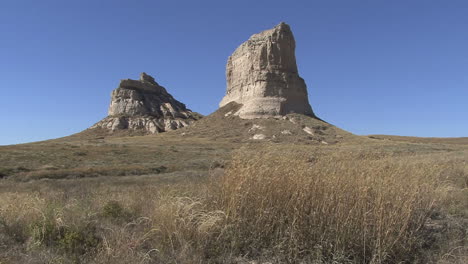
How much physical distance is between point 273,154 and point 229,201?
1.13 m

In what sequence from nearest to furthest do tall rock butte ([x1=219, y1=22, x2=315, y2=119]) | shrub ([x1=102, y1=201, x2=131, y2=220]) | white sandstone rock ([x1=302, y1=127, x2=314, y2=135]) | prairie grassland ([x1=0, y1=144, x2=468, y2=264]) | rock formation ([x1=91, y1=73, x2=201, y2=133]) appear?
prairie grassland ([x1=0, y1=144, x2=468, y2=264]) → shrub ([x1=102, y1=201, x2=131, y2=220]) → white sandstone rock ([x1=302, y1=127, x2=314, y2=135]) → tall rock butte ([x1=219, y1=22, x2=315, y2=119]) → rock formation ([x1=91, y1=73, x2=201, y2=133])

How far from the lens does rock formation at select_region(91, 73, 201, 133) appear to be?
92.8 meters

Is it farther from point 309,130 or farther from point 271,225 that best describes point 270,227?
point 309,130

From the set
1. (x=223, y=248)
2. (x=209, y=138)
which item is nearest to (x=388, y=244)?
(x=223, y=248)

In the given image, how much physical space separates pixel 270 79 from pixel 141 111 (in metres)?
52.2

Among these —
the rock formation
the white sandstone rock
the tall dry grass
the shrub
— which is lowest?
the shrub

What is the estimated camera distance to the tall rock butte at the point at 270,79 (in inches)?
2544

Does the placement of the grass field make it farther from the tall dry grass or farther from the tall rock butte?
the tall rock butte

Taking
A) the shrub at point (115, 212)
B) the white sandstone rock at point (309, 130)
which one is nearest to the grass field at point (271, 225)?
the shrub at point (115, 212)

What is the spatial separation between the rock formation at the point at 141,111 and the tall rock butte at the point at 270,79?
108 ft

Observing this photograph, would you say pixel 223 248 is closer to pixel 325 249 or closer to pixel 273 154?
pixel 325 249

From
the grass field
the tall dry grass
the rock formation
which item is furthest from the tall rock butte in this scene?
the tall dry grass

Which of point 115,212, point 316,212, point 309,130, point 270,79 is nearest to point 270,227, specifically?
point 316,212

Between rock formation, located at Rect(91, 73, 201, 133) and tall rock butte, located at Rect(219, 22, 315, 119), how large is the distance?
1290 inches
